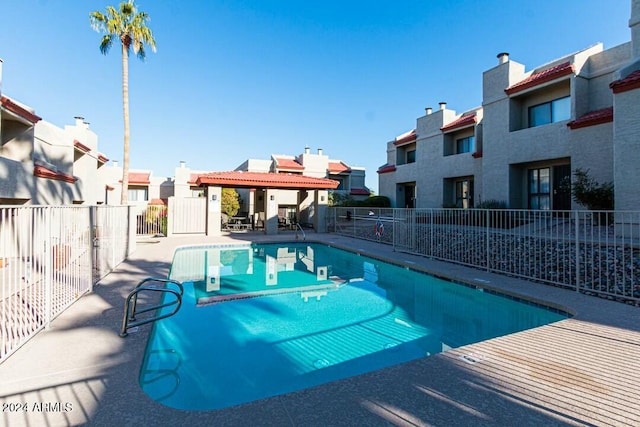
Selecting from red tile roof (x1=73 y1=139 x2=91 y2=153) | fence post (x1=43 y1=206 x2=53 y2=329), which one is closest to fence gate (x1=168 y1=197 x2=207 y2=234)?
red tile roof (x1=73 y1=139 x2=91 y2=153)

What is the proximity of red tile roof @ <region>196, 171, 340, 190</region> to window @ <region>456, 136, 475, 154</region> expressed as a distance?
8997 mm

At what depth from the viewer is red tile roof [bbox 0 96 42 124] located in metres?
11.0

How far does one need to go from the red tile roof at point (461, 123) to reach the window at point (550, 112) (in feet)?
11.8

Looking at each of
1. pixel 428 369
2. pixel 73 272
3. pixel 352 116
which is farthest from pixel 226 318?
pixel 352 116

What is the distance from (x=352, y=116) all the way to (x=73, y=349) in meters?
28.8

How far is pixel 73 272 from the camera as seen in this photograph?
609 cm

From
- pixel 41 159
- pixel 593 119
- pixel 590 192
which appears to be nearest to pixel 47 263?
pixel 590 192

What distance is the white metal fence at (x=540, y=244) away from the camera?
22.4 ft

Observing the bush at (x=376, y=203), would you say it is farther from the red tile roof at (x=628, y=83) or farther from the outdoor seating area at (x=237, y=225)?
the red tile roof at (x=628, y=83)

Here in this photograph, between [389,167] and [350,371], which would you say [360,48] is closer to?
[389,167]

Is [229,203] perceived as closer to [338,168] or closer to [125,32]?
[338,168]

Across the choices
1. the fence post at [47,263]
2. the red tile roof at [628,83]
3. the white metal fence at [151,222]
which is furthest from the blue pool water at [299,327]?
the white metal fence at [151,222]

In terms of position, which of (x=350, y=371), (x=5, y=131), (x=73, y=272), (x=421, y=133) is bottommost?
(x=350, y=371)

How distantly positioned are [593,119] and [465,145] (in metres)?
8.68
